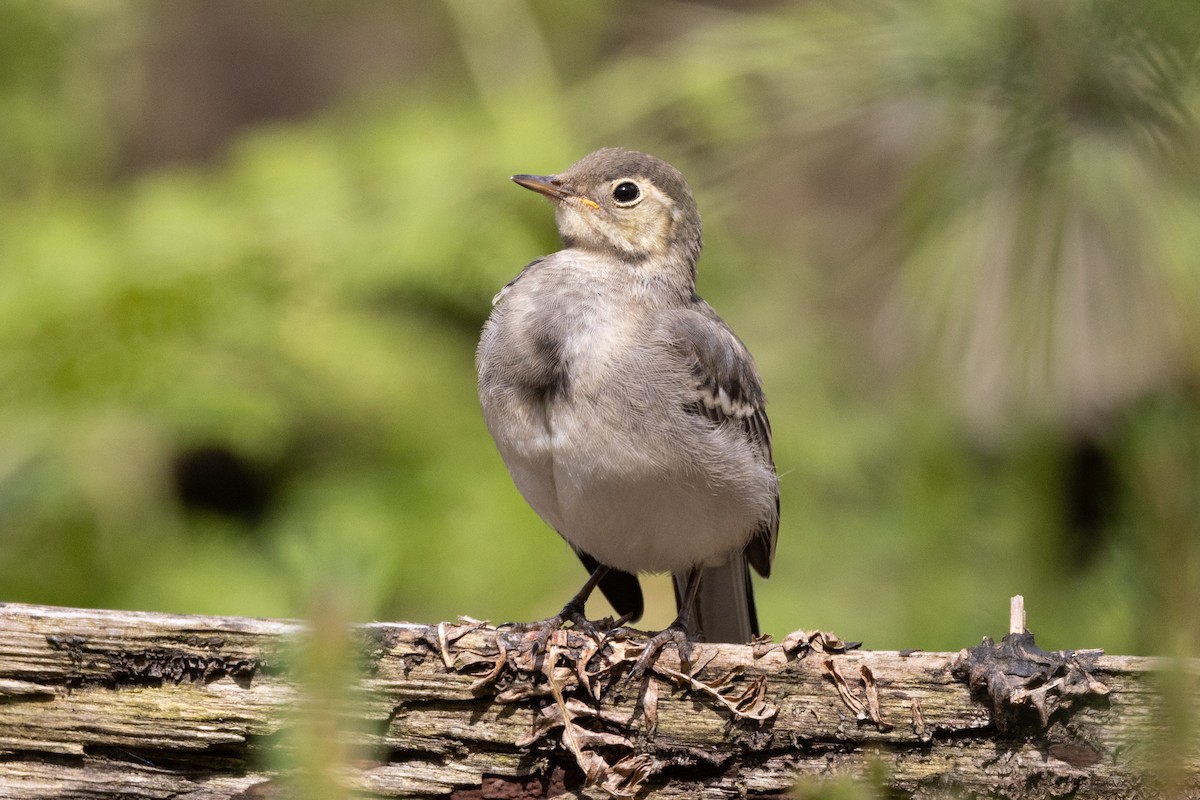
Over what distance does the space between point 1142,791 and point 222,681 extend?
2.22 meters

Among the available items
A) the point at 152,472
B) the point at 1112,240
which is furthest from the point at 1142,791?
the point at 152,472

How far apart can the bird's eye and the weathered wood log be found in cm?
211

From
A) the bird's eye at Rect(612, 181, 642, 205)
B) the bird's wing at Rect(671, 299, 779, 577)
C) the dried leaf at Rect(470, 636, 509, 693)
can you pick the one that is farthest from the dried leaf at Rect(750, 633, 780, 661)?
the bird's eye at Rect(612, 181, 642, 205)

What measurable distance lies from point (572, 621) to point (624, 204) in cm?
162

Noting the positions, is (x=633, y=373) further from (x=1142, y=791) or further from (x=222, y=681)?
(x=1142, y=791)

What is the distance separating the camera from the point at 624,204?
4.82 meters

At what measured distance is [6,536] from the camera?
646cm

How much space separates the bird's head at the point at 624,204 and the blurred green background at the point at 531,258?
232mm

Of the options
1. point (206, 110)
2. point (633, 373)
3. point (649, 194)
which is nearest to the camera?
point (633, 373)

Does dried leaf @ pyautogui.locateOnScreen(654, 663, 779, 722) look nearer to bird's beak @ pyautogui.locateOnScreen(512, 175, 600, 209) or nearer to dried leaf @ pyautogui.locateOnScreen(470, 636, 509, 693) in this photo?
dried leaf @ pyautogui.locateOnScreen(470, 636, 509, 693)

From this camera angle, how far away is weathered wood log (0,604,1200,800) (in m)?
3.04

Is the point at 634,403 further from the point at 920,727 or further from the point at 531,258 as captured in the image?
the point at 531,258

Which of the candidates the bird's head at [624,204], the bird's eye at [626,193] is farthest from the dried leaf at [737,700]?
the bird's eye at [626,193]

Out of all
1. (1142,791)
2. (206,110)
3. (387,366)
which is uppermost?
(206,110)
